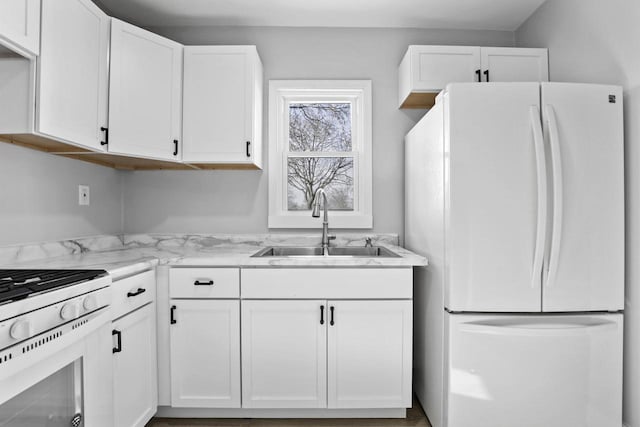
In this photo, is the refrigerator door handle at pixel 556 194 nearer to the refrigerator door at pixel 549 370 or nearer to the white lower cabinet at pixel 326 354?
the refrigerator door at pixel 549 370

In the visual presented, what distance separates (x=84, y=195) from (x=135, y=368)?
1.13 meters

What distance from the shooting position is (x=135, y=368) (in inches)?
68.9

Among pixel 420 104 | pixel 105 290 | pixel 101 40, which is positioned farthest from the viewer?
pixel 420 104

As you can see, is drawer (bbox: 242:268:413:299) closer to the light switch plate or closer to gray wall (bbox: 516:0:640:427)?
gray wall (bbox: 516:0:640:427)

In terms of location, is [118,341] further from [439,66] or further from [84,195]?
[439,66]

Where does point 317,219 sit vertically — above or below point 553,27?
below

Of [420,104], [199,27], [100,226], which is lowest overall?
[100,226]

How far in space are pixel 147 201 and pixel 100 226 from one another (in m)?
0.36

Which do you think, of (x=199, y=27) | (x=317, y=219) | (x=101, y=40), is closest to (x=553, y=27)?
(x=317, y=219)

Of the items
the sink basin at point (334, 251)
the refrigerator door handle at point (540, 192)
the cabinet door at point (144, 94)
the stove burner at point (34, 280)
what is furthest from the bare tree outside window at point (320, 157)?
the stove burner at point (34, 280)

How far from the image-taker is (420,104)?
261 cm

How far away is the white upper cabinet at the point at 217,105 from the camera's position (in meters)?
2.30

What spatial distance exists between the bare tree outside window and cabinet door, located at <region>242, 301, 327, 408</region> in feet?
3.20

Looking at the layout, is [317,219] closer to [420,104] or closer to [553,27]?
[420,104]
